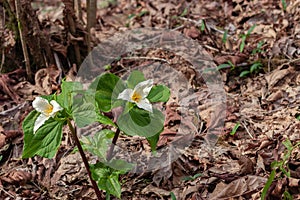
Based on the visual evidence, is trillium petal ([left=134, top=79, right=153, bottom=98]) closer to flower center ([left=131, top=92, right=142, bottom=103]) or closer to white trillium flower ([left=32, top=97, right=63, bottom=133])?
flower center ([left=131, top=92, right=142, bottom=103])

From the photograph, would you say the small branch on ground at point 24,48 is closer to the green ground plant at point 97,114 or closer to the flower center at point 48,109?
the green ground plant at point 97,114

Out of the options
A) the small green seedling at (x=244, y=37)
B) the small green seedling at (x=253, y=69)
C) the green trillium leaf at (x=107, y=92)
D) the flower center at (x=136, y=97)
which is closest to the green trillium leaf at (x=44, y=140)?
the green trillium leaf at (x=107, y=92)

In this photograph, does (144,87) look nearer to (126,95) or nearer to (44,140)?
(126,95)

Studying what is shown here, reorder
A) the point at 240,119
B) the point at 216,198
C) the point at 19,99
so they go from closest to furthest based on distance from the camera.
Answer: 1. the point at 216,198
2. the point at 240,119
3. the point at 19,99

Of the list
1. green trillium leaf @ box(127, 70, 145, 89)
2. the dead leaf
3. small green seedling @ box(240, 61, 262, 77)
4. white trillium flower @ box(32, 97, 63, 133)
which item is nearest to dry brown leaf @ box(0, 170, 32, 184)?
the dead leaf

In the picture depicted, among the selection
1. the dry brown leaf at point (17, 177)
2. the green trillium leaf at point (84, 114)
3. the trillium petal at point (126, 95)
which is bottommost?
the dry brown leaf at point (17, 177)

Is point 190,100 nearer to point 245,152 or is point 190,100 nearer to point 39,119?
point 245,152

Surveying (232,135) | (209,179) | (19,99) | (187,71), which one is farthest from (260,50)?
(19,99)
